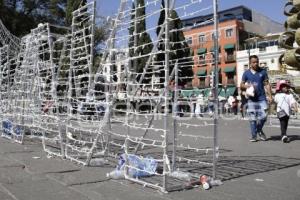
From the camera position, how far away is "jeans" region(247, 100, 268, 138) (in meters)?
10.4

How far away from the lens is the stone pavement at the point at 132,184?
523cm

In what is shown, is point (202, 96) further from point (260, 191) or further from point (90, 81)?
point (90, 81)

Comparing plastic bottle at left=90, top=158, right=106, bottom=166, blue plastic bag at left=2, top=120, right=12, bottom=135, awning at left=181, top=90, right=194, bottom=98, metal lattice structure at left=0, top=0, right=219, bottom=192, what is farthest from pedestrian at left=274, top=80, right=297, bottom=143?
blue plastic bag at left=2, top=120, right=12, bottom=135

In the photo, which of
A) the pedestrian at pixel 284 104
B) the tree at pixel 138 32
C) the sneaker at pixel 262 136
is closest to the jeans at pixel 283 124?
the pedestrian at pixel 284 104

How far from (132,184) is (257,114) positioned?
5.40 meters

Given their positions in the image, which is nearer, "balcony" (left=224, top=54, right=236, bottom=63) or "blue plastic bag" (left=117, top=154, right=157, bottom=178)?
"blue plastic bag" (left=117, top=154, right=157, bottom=178)

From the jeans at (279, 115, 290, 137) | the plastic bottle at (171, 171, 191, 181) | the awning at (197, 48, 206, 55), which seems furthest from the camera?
the jeans at (279, 115, 290, 137)

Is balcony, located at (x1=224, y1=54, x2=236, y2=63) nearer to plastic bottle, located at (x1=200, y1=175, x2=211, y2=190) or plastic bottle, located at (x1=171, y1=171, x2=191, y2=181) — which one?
plastic bottle, located at (x1=171, y1=171, x2=191, y2=181)

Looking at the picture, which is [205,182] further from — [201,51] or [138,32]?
[138,32]

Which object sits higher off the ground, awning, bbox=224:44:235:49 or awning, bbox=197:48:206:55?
awning, bbox=224:44:235:49

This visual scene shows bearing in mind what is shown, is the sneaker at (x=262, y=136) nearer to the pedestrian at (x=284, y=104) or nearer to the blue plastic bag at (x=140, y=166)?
the pedestrian at (x=284, y=104)

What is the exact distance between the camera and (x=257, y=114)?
10.5 metres

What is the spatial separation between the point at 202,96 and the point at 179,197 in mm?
1635

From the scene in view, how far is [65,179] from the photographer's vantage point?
636 cm
